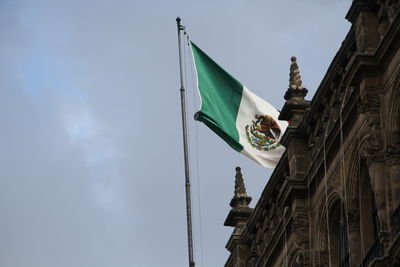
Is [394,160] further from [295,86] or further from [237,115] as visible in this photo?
[237,115]

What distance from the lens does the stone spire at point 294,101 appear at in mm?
44250

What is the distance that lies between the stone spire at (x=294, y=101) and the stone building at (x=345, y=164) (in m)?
0.03

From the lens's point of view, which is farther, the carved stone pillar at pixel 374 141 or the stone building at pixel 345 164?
the stone building at pixel 345 164

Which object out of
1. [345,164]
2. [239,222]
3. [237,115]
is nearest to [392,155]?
[345,164]

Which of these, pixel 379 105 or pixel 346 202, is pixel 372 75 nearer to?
pixel 379 105

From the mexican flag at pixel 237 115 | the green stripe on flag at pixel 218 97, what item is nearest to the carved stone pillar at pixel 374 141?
the mexican flag at pixel 237 115

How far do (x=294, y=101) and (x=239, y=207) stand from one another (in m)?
6.41

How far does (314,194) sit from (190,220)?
157 inches

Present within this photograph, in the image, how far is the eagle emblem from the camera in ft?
155

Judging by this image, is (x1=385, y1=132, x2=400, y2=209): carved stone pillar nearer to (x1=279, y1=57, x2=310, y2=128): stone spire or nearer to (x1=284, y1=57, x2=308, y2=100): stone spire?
(x1=279, y1=57, x2=310, y2=128): stone spire

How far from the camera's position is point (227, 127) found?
46.9m

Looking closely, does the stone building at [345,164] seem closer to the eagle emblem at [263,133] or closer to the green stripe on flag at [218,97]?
the eagle emblem at [263,133]

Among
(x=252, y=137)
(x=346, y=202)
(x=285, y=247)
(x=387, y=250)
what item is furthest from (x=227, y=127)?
(x=387, y=250)

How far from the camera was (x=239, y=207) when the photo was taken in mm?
49781
